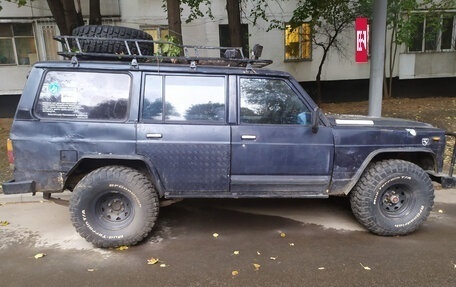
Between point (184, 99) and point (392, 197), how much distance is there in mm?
2550

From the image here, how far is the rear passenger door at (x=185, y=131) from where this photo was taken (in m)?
3.93

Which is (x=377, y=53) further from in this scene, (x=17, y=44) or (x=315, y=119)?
(x=17, y=44)

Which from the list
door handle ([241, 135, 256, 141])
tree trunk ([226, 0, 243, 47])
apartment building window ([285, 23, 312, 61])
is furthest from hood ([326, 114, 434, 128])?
apartment building window ([285, 23, 312, 61])

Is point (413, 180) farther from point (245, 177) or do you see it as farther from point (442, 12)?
point (442, 12)

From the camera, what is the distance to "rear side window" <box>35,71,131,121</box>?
3.89 metres

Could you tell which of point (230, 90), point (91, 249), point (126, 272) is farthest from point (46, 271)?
point (230, 90)

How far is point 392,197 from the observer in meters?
4.25

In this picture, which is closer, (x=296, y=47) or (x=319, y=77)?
(x=319, y=77)

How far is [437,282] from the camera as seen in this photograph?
3270 mm

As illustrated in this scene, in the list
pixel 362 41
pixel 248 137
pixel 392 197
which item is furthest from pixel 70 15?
pixel 392 197

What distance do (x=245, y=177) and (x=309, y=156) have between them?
2.37ft

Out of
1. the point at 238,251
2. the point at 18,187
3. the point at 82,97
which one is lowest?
the point at 238,251

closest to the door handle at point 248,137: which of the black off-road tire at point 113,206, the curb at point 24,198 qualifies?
the black off-road tire at point 113,206

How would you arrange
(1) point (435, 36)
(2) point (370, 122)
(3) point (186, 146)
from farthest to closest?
(1) point (435, 36) → (2) point (370, 122) → (3) point (186, 146)
